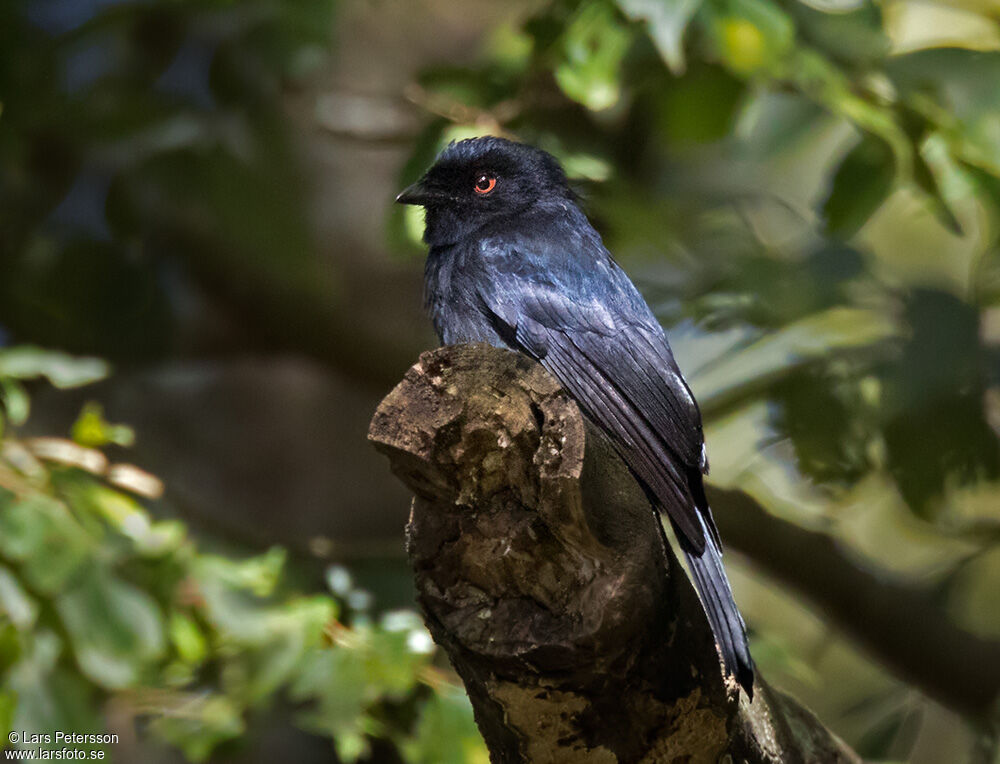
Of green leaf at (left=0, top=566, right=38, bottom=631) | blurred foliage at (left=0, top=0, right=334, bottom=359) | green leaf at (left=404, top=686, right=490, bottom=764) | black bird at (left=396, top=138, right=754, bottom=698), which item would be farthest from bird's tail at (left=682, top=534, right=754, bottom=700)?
blurred foliage at (left=0, top=0, right=334, bottom=359)

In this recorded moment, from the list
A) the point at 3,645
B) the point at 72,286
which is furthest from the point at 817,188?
the point at 3,645

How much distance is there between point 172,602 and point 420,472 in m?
2.11

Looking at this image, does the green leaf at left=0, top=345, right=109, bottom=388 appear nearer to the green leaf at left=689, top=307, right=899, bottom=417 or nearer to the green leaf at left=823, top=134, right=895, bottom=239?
the green leaf at left=689, top=307, right=899, bottom=417

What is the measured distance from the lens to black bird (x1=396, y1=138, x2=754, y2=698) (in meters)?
2.60

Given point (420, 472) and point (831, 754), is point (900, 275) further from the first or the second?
point (420, 472)

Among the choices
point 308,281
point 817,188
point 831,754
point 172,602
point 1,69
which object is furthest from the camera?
point 817,188

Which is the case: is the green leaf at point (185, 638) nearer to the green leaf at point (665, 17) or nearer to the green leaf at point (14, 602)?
the green leaf at point (14, 602)

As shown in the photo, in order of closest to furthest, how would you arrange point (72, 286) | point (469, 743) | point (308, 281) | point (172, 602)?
1. point (469, 743)
2. point (172, 602)
3. point (72, 286)
4. point (308, 281)

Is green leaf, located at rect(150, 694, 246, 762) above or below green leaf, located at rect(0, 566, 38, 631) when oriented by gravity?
below

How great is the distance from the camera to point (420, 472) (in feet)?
6.93

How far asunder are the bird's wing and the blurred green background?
2.53ft

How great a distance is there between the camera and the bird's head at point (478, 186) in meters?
3.88

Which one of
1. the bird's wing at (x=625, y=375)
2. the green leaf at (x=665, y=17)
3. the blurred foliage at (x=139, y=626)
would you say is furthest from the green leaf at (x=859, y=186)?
the blurred foliage at (x=139, y=626)

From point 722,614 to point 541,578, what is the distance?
433 mm
